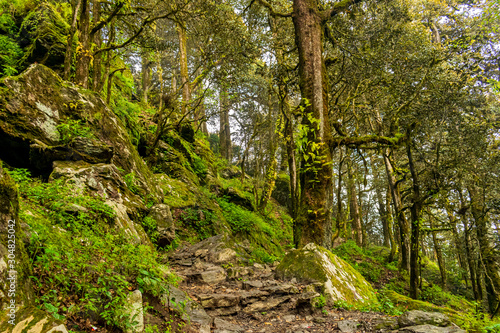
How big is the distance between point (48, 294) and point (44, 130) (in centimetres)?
412

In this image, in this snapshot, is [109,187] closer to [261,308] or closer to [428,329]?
[261,308]

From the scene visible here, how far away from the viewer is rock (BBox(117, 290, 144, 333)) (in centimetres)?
230

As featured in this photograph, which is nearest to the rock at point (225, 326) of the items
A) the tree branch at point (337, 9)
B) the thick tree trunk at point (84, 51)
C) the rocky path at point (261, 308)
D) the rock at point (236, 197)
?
the rocky path at point (261, 308)

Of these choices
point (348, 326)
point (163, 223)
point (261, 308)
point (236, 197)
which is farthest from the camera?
point (236, 197)

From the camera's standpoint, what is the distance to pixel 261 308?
412 centimetres

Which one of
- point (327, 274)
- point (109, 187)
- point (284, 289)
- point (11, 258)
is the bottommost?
point (284, 289)

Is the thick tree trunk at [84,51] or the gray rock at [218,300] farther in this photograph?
the thick tree trunk at [84,51]

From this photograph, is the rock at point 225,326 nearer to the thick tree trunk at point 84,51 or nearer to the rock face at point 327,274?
the rock face at point 327,274

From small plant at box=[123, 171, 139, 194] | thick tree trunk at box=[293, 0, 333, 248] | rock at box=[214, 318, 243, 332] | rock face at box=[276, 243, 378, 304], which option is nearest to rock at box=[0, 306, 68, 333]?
rock at box=[214, 318, 243, 332]

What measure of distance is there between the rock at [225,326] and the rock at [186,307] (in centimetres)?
11

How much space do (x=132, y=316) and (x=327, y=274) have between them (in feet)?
10.1

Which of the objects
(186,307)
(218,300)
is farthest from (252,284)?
(186,307)

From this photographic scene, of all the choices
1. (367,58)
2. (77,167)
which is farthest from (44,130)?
(367,58)

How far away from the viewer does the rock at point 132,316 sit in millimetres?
2296
